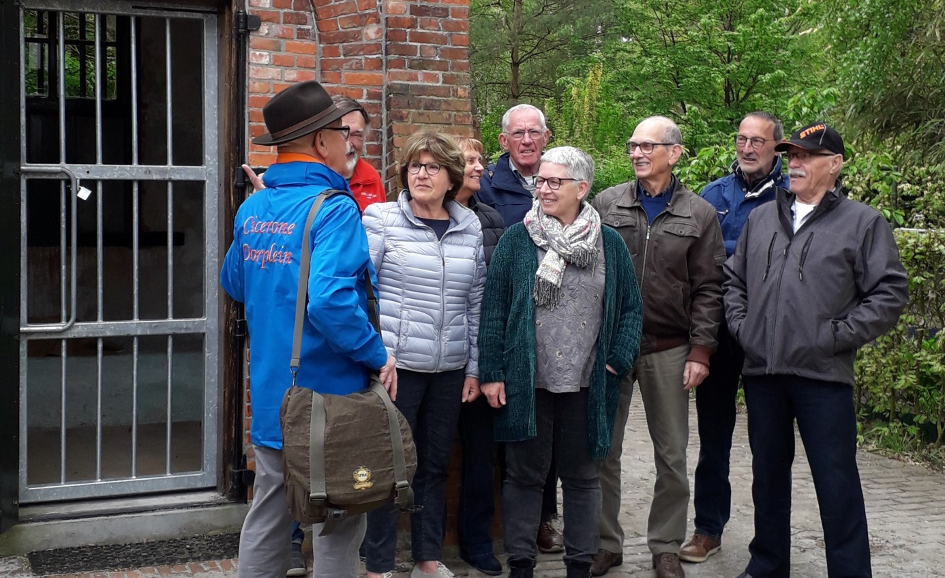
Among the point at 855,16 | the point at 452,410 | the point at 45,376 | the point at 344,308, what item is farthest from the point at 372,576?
the point at 855,16

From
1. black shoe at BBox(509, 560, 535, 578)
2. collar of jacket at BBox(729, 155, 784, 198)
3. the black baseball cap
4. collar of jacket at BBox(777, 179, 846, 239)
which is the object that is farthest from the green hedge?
black shoe at BBox(509, 560, 535, 578)

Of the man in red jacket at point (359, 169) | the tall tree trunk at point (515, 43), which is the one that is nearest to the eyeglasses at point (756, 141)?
the man in red jacket at point (359, 169)

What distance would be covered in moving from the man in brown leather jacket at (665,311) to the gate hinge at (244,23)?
80.7 inches

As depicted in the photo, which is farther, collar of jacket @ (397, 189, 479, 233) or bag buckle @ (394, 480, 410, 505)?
collar of jacket @ (397, 189, 479, 233)

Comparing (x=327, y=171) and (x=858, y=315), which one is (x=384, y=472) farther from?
(x=858, y=315)

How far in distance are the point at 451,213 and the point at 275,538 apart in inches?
67.8

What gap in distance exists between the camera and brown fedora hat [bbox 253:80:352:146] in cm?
353

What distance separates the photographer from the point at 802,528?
5.91 metres

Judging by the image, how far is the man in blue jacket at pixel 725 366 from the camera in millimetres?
5199

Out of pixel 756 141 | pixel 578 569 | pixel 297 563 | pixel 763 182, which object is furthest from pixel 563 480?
pixel 756 141

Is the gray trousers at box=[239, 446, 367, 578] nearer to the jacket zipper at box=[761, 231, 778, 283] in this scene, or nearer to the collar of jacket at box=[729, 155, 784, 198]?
the jacket zipper at box=[761, 231, 778, 283]

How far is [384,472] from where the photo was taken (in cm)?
345

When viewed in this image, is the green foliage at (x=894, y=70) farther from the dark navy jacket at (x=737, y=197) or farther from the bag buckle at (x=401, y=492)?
the bag buckle at (x=401, y=492)

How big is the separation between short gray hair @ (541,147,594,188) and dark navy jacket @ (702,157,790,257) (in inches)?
39.9
